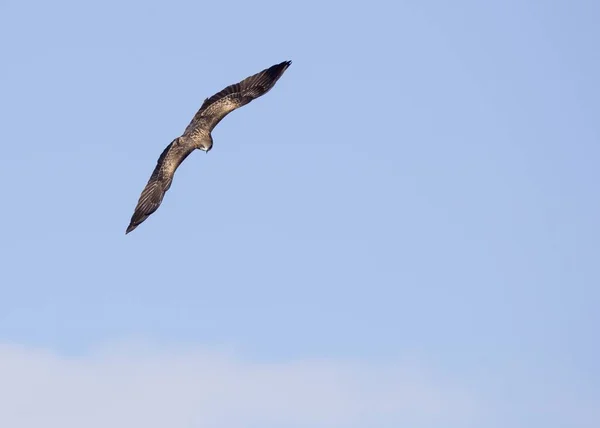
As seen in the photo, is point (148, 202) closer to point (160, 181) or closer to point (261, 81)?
point (160, 181)

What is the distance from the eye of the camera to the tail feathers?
202 ft

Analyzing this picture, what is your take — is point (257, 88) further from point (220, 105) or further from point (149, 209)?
point (149, 209)

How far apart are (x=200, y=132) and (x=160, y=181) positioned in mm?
3080

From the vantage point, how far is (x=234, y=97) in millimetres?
66312

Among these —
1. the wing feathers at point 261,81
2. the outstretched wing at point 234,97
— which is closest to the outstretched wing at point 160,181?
the outstretched wing at point 234,97

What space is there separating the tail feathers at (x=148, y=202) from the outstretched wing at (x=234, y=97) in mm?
3118

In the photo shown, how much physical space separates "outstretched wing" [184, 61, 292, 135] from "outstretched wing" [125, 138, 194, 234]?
1.32 m

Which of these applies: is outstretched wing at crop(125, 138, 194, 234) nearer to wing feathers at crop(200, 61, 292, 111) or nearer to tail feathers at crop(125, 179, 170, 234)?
A: tail feathers at crop(125, 179, 170, 234)

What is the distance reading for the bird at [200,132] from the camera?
204ft

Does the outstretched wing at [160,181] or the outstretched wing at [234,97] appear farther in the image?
the outstretched wing at [234,97]

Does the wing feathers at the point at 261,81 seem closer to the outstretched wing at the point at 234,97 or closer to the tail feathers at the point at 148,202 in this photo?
the outstretched wing at the point at 234,97

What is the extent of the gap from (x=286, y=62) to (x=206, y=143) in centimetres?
518

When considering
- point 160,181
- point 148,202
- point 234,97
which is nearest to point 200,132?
point 234,97

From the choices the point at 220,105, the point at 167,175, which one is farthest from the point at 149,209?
the point at 220,105
